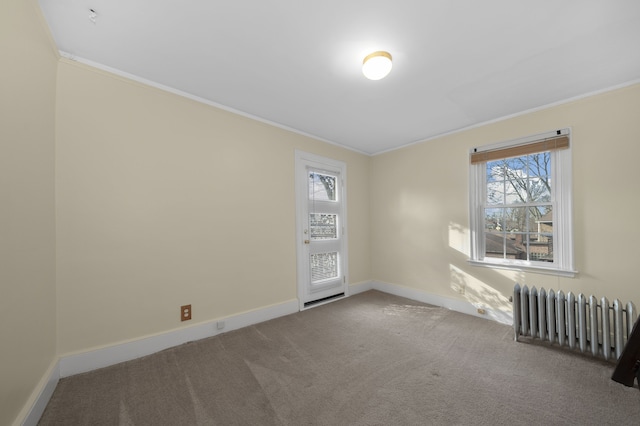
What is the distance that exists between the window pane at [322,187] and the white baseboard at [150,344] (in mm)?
1695

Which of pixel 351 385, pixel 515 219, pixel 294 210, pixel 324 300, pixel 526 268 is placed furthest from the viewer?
pixel 324 300

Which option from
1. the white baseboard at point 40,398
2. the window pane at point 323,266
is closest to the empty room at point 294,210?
the white baseboard at point 40,398

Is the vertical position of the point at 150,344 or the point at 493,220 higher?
the point at 493,220

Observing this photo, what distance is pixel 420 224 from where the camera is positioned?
3.90 m

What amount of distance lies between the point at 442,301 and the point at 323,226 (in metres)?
2.04

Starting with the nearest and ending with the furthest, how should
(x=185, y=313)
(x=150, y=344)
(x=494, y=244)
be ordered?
1. (x=150, y=344)
2. (x=185, y=313)
3. (x=494, y=244)

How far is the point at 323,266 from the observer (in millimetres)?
3867

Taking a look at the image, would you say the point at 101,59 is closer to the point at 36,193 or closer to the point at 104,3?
the point at 104,3

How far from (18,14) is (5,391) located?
2010mm

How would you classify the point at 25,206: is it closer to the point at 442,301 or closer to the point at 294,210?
the point at 294,210

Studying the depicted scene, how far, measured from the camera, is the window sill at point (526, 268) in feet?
8.60

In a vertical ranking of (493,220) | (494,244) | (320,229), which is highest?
(493,220)

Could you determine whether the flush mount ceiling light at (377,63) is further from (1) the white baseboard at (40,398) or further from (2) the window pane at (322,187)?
(1) the white baseboard at (40,398)

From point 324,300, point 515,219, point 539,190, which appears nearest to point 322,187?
point 324,300
